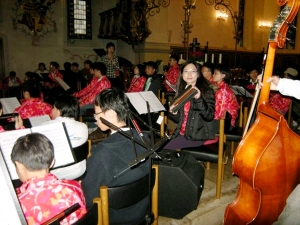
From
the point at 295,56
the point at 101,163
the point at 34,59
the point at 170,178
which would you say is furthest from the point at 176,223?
the point at 295,56

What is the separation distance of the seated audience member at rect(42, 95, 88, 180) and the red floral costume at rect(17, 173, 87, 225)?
3.13 ft

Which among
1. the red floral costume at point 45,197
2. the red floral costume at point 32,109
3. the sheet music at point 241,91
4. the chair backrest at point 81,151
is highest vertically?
the sheet music at point 241,91

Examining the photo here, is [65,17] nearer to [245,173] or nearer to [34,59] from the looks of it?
[34,59]

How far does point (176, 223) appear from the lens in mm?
2350

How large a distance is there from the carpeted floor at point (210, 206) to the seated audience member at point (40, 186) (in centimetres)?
127

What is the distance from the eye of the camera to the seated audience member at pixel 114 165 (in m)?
1.58

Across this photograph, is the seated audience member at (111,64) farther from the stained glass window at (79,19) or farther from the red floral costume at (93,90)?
the stained glass window at (79,19)

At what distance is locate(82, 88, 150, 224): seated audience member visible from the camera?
1.58 meters

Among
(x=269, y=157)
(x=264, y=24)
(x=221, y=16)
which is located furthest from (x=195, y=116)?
(x=264, y=24)

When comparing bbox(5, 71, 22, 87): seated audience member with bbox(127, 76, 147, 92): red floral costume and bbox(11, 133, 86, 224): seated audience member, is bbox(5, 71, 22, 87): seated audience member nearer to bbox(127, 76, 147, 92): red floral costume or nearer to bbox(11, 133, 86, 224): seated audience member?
bbox(127, 76, 147, 92): red floral costume

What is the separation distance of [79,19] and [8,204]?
11.2 m

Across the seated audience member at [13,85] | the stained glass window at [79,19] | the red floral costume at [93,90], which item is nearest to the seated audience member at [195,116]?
the red floral costume at [93,90]

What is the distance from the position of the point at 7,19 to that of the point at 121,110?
9838 mm

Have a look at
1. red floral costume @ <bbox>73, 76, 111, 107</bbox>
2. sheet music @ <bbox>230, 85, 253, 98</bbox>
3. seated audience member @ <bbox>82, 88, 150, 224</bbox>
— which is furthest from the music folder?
red floral costume @ <bbox>73, 76, 111, 107</bbox>
